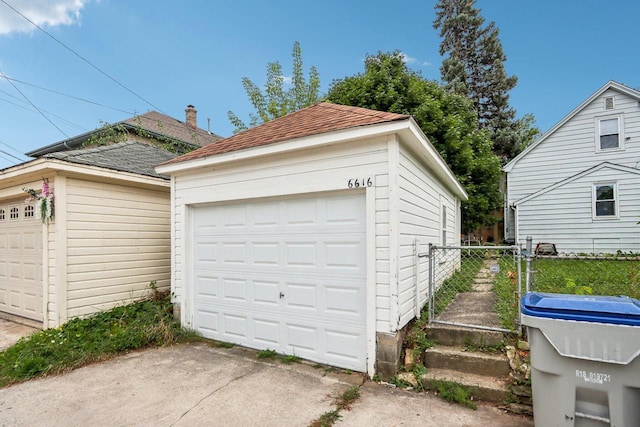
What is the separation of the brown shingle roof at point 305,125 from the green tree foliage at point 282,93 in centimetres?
1086

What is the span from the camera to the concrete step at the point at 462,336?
3.54m

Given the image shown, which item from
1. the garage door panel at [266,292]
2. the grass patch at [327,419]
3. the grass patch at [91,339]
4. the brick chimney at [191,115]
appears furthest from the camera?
the brick chimney at [191,115]

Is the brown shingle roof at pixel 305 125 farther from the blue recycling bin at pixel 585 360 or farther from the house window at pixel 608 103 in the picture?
the house window at pixel 608 103

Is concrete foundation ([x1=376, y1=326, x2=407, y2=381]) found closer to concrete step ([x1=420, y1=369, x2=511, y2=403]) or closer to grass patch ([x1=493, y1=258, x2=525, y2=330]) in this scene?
concrete step ([x1=420, y1=369, x2=511, y2=403])

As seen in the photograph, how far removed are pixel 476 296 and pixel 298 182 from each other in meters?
4.04

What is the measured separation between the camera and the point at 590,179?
11133 millimetres

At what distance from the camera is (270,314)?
14.7ft

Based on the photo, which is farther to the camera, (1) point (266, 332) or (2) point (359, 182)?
(1) point (266, 332)

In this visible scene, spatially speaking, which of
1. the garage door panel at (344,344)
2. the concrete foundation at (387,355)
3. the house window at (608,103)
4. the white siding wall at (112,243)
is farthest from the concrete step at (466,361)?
the house window at (608,103)

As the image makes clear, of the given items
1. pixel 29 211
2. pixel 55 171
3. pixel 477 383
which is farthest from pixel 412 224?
pixel 29 211

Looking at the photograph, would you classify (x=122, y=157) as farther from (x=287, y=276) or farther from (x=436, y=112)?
(x=436, y=112)

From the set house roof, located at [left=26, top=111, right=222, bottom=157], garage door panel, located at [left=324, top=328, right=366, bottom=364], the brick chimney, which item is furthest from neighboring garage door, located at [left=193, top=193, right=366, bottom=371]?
the brick chimney

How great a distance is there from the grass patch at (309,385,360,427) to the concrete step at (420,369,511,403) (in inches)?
29.2

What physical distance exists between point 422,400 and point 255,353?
2.37 metres
